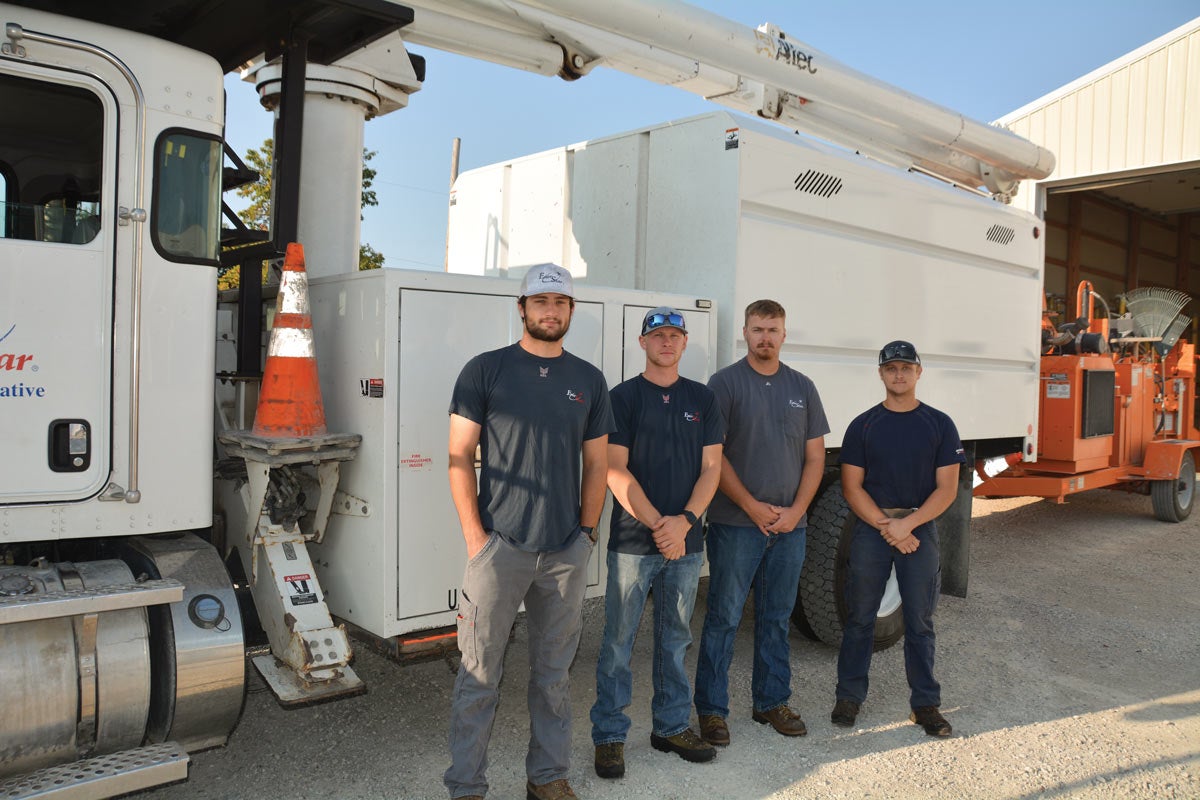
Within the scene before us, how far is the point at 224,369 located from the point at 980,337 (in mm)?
5013

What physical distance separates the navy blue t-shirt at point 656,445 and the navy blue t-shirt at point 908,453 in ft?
3.62

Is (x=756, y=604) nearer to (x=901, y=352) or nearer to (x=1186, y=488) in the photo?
(x=901, y=352)

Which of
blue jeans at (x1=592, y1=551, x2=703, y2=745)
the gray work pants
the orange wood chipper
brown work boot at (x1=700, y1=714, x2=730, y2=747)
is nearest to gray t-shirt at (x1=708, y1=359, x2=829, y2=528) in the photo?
blue jeans at (x1=592, y1=551, x2=703, y2=745)

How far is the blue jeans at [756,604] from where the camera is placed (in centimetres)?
418

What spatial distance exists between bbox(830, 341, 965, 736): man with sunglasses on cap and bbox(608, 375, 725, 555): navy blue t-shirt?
107cm

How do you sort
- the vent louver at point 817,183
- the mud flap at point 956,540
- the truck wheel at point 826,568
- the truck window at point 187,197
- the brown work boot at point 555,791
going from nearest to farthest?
the truck window at point 187,197 → the brown work boot at point 555,791 → the vent louver at point 817,183 → the truck wheel at point 826,568 → the mud flap at point 956,540

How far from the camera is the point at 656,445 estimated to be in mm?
3873

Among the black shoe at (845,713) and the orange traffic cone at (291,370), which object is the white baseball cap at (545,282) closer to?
the orange traffic cone at (291,370)

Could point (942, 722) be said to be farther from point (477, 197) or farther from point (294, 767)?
point (477, 197)

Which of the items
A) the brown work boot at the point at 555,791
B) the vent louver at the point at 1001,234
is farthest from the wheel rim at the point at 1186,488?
the brown work boot at the point at 555,791

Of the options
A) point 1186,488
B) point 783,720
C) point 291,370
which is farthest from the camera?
point 1186,488

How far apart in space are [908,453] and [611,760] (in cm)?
199

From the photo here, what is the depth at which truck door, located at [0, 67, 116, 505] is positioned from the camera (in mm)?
2957

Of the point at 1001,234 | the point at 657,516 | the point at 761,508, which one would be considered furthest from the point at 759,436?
the point at 1001,234
